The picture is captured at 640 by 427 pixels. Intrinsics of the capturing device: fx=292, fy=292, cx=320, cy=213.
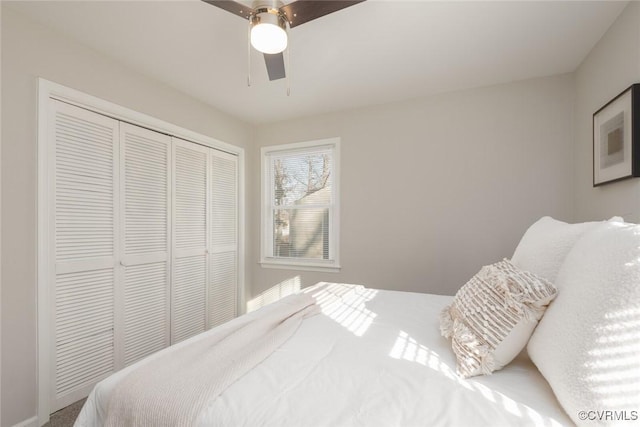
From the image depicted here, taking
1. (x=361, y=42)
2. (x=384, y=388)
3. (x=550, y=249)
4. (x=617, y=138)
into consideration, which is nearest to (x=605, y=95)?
(x=617, y=138)

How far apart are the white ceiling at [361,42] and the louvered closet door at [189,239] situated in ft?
2.34

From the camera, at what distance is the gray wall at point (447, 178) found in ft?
8.31

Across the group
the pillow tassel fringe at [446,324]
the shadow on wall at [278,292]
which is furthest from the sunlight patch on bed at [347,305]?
the shadow on wall at [278,292]

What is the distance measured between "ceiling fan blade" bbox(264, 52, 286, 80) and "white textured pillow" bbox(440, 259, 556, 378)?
1.61m

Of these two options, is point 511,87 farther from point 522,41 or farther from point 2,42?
point 2,42

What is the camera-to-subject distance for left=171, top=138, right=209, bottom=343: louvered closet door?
9.34 feet

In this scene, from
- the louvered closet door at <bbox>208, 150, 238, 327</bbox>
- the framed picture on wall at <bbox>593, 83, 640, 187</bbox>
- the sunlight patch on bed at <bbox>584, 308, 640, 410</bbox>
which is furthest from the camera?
the louvered closet door at <bbox>208, 150, 238, 327</bbox>

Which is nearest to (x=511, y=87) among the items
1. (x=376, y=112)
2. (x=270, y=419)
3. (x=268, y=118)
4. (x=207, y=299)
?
(x=376, y=112)

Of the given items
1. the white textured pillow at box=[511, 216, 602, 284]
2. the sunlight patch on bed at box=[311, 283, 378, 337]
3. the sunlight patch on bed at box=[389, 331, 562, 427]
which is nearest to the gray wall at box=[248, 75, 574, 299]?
the sunlight patch on bed at box=[311, 283, 378, 337]

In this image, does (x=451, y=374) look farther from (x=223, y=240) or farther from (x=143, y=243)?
(x=223, y=240)

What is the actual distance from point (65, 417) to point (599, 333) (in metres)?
2.87

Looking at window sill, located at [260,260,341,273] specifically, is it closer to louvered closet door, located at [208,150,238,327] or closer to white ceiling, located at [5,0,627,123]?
louvered closet door, located at [208,150,238,327]

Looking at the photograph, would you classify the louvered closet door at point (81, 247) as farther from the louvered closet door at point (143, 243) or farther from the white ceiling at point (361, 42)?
the white ceiling at point (361, 42)

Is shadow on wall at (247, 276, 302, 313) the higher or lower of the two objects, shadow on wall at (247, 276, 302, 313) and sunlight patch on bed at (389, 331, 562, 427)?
the lower
